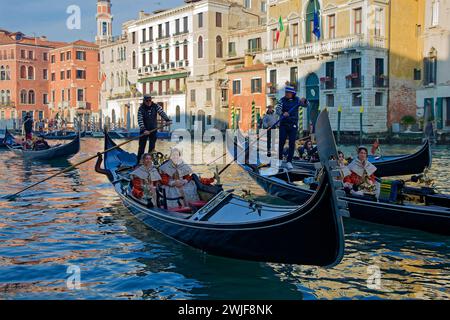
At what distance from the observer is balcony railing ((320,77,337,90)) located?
78.2 ft

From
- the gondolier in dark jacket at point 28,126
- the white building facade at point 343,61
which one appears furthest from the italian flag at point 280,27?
the gondolier in dark jacket at point 28,126

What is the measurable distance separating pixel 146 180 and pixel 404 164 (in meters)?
5.71

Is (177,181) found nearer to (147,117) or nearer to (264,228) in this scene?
(264,228)

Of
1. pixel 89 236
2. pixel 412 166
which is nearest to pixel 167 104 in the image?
pixel 412 166

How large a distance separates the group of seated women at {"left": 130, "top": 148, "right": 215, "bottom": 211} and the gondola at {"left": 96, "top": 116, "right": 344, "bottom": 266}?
0.90 ft

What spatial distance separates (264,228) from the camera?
4.34 m

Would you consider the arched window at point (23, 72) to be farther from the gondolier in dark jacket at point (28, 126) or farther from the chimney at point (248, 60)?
the gondolier in dark jacket at point (28, 126)

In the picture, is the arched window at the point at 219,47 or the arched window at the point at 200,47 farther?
the arched window at the point at 200,47

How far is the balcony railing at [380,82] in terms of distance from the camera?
75.0 feet

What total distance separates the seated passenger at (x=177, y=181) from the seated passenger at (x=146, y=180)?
0.38ft

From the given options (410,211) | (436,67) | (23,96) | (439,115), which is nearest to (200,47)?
(436,67)

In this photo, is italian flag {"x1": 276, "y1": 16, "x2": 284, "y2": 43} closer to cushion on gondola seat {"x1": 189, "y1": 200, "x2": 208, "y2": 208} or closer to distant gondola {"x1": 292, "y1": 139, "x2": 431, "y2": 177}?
distant gondola {"x1": 292, "y1": 139, "x2": 431, "y2": 177}

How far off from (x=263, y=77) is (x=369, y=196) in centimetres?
2180

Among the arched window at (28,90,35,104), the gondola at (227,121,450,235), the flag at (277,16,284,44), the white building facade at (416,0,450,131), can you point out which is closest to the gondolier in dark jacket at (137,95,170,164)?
the gondola at (227,121,450,235)
